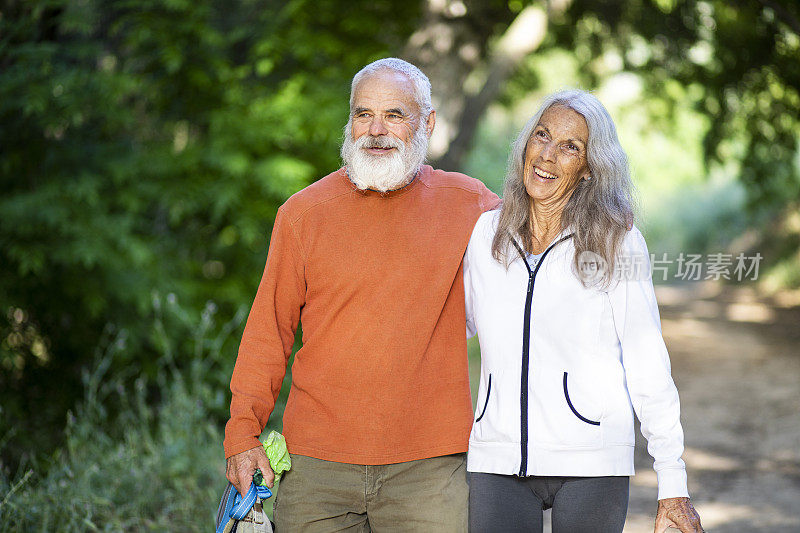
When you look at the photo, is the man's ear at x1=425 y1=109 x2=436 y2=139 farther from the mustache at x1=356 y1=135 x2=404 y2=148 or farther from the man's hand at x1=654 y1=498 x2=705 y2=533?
the man's hand at x1=654 y1=498 x2=705 y2=533

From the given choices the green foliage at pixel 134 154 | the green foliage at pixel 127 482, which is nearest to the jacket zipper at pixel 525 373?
the green foliage at pixel 127 482

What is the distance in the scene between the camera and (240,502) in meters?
2.78

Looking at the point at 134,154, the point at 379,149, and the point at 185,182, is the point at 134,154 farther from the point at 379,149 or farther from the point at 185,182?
the point at 379,149

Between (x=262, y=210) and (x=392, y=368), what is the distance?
13.3ft

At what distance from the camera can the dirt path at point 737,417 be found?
226 inches

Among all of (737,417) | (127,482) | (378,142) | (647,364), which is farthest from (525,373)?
(737,417)

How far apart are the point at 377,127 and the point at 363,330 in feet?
2.26

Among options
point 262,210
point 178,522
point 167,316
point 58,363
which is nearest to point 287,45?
point 262,210

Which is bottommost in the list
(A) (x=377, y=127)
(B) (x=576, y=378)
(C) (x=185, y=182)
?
(B) (x=576, y=378)

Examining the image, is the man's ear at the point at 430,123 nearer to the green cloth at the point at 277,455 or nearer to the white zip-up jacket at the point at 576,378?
the white zip-up jacket at the point at 576,378

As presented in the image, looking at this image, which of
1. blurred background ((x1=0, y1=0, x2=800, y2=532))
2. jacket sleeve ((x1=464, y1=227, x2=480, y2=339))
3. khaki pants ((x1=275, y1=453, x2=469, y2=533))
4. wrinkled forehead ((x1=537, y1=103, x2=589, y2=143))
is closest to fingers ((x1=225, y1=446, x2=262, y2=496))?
khaki pants ((x1=275, y1=453, x2=469, y2=533))

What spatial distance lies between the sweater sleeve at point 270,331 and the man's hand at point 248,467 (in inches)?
2.0

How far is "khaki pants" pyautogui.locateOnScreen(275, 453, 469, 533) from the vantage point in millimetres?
2787

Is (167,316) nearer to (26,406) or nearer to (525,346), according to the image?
(26,406)
